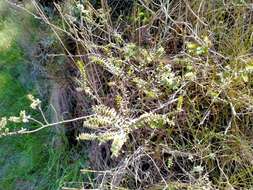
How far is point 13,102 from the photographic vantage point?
3.15 metres

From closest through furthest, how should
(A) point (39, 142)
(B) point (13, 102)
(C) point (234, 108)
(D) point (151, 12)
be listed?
(C) point (234, 108) < (D) point (151, 12) < (A) point (39, 142) < (B) point (13, 102)

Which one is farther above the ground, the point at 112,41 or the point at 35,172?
the point at 112,41

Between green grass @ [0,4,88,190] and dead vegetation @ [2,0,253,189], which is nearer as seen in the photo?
dead vegetation @ [2,0,253,189]

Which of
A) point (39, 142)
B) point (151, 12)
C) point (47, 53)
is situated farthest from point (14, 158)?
point (151, 12)

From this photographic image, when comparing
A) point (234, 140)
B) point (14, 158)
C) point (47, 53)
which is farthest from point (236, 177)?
point (14, 158)

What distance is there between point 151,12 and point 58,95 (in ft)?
2.53

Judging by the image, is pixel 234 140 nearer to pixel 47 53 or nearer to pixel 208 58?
pixel 208 58

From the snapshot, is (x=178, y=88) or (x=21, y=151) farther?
(x=21, y=151)

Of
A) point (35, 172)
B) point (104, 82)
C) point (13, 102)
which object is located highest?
point (104, 82)

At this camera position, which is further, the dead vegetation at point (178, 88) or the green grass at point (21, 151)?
the green grass at point (21, 151)

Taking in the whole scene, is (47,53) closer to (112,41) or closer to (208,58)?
(112,41)

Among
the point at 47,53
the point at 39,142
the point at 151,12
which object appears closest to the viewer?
the point at 151,12

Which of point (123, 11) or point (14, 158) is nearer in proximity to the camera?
point (123, 11)

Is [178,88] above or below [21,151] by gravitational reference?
above
